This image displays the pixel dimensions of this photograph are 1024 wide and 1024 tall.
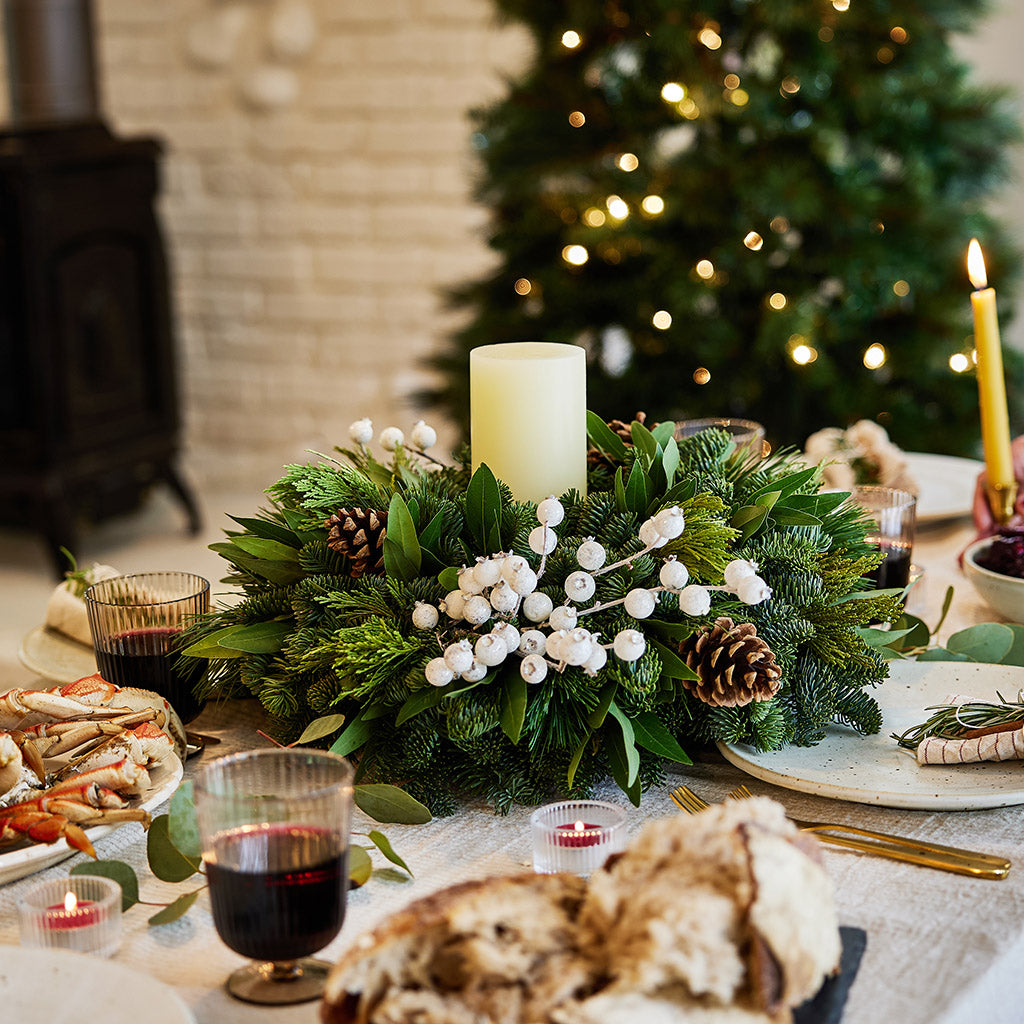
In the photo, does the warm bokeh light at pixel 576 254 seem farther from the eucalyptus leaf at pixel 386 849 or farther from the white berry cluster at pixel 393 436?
the eucalyptus leaf at pixel 386 849

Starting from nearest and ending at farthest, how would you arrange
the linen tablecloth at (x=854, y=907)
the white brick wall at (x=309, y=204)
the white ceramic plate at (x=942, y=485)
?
the linen tablecloth at (x=854, y=907) < the white ceramic plate at (x=942, y=485) < the white brick wall at (x=309, y=204)

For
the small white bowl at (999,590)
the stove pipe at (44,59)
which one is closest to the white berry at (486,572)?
the small white bowl at (999,590)

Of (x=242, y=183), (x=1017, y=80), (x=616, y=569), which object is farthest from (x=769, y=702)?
(x=242, y=183)

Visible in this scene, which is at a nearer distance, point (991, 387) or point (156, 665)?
point (156, 665)

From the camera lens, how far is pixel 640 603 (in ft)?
2.52

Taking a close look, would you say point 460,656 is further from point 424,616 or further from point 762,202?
point 762,202

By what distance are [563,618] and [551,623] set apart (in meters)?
0.01

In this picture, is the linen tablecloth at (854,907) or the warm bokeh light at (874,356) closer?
the linen tablecloth at (854,907)

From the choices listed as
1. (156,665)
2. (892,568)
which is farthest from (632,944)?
(892,568)

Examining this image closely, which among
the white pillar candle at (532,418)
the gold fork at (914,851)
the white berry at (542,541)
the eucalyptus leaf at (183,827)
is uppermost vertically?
the white pillar candle at (532,418)

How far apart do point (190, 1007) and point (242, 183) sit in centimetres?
311

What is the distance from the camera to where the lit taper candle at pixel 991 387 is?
111 centimetres

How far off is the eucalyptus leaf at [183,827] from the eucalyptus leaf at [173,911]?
3cm

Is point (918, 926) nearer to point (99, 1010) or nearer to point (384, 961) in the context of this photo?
point (384, 961)
